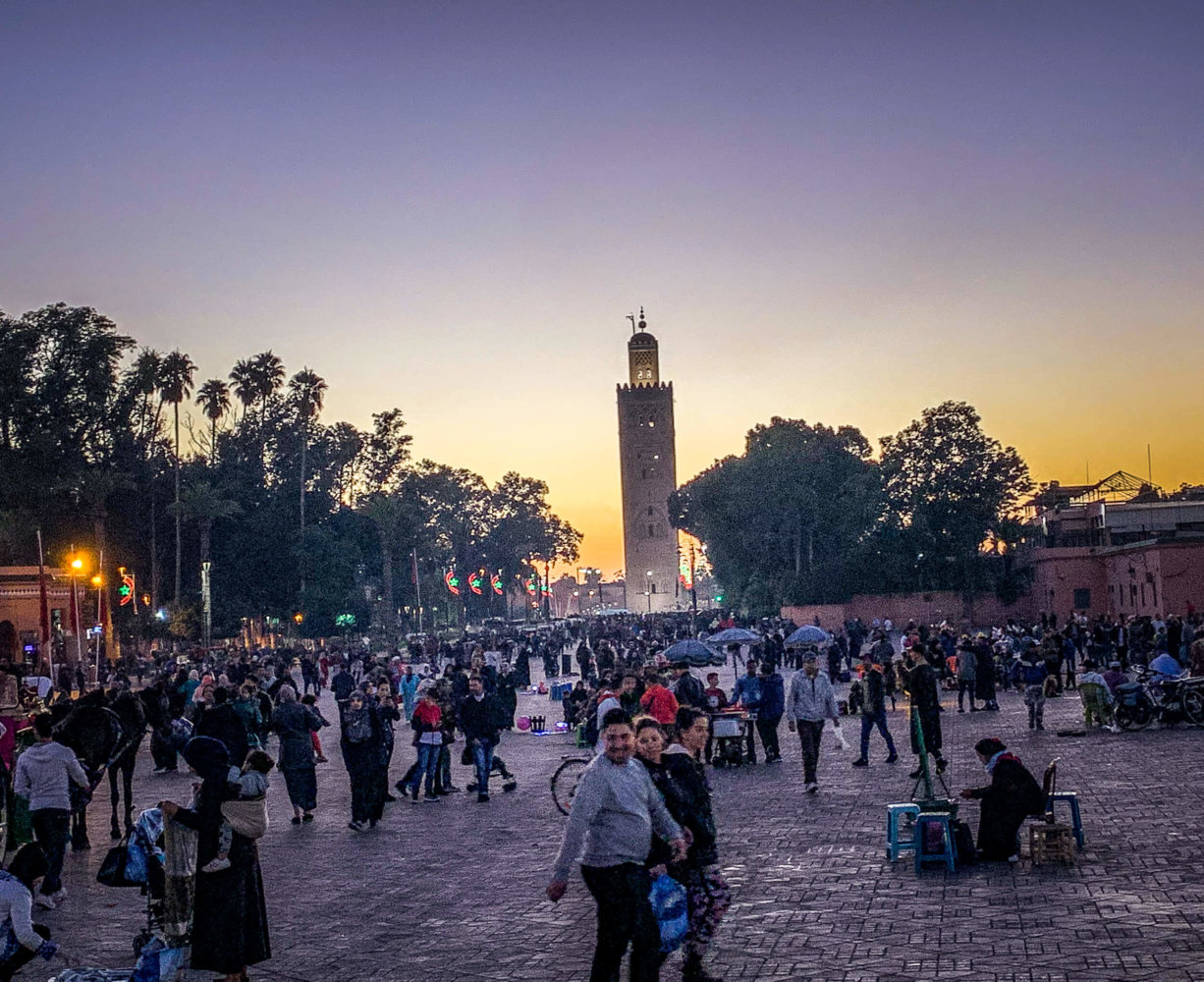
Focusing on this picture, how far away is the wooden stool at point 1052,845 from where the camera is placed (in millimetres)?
10297

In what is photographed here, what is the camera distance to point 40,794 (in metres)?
11.2

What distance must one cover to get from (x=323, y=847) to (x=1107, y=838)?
7018mm

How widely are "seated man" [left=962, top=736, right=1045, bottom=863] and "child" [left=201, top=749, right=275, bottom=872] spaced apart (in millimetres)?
5432

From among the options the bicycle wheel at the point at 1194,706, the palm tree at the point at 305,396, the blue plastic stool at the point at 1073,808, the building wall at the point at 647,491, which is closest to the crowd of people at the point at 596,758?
the blue plastic stool at the point at 1073,808

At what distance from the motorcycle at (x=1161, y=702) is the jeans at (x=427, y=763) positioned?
9959 mm

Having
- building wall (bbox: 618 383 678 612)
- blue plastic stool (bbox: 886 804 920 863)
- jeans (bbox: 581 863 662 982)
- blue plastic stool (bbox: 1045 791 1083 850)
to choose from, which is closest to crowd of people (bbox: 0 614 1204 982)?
jeans (bbox: 581 863 662 982)

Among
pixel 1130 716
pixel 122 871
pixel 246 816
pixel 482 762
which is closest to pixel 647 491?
pixel 1130 716

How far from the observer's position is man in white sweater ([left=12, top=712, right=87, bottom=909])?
36.6 ft

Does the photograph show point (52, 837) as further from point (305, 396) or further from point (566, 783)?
point (305, 396)

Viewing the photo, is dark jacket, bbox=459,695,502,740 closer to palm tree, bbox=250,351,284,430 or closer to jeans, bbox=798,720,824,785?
jeans, bbox=798,720,824,785

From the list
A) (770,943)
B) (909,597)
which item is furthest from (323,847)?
(909,597)

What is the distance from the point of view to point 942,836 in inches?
412

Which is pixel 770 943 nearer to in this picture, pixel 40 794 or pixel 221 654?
pixel 40 794

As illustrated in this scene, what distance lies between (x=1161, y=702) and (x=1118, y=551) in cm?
3849
